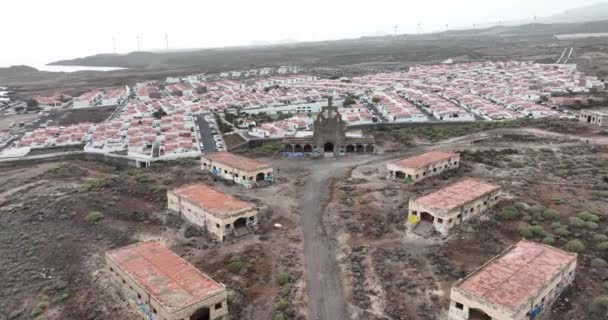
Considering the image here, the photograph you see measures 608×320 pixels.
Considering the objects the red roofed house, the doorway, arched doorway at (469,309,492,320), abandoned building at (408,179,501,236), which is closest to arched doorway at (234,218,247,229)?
abandoned building at (408,179,501,236)

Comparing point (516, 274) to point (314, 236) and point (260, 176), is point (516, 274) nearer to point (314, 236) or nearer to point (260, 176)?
point (314, 236)

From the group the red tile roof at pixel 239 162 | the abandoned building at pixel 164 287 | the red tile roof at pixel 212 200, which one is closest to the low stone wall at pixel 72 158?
the red tile roof at pixel 239 162

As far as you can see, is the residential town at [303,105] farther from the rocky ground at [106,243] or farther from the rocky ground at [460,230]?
the rocky ground at [460,230]

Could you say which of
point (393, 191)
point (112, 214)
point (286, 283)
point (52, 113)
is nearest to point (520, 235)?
point (393, 191)

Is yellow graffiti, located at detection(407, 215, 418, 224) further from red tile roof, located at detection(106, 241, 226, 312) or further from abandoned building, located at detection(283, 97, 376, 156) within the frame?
abandoned building, located at detection(283, 97, 376, 156)

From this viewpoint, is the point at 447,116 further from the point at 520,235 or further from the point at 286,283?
the point at 286,283

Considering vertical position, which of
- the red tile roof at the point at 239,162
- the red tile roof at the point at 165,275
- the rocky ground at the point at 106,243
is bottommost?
the rocky ground at the point at 106,243
